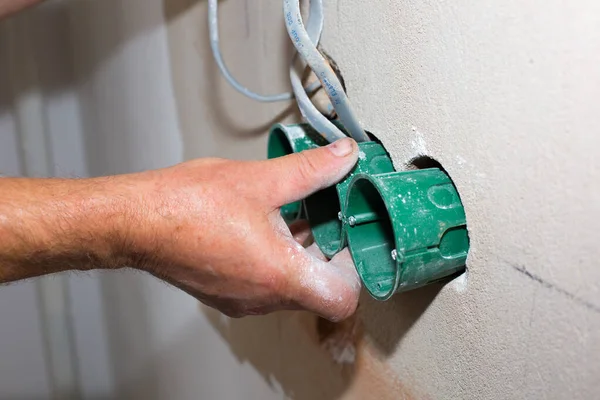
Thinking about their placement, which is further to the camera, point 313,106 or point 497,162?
point 313,106

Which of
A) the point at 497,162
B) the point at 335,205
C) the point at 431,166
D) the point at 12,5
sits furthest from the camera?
the point at 12,5

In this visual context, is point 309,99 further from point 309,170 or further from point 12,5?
point 12,5

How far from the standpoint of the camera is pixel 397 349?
63 centimetres

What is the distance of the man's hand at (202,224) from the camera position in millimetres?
535

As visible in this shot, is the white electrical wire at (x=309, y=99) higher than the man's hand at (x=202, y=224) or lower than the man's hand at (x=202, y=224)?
higher

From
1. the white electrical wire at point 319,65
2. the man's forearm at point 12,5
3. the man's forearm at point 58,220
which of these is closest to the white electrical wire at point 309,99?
the white electrical wire at point 319,65

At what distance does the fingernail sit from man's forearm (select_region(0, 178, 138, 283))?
215 mm

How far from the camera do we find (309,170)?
54cm

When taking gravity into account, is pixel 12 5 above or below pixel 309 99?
above

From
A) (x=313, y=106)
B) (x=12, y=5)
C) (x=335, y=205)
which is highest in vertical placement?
(x=12, y=5)

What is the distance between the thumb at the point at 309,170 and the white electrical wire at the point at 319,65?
0.05m

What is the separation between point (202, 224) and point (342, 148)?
0.16 meters

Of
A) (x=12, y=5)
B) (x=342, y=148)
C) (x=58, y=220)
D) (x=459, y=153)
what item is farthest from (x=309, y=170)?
(x=12, y=5)

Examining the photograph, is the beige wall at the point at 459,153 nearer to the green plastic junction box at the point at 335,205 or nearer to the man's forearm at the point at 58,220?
the green plastic junction box at the point at 335,205
